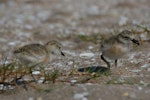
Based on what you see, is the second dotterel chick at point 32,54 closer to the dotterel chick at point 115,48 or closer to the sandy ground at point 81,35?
the sandy ground at point 81,35

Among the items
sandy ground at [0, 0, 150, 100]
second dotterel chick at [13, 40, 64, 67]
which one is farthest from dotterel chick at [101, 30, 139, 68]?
second dotterel chick at [13, 40, 64, 67]

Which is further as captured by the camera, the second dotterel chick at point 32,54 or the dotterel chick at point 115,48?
the dotterel chick at point 115,48

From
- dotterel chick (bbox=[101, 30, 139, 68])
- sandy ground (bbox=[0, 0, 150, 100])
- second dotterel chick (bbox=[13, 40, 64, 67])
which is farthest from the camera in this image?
dotterel chick (bbox=[101, 30, 139, 68])

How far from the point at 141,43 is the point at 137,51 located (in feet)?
0.85

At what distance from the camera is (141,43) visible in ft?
25.8

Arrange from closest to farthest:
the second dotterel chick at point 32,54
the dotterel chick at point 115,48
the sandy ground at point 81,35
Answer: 1. the sandy ground at point 81,35
2. the second dotterel chick at point 32,54
3. the dotterel chick at point 115,48

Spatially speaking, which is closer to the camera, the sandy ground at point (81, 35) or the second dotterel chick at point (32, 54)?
the sandy ground at point (81, 35)

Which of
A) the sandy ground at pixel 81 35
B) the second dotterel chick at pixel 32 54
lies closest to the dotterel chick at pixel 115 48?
the sandy ground at pixel 81 35

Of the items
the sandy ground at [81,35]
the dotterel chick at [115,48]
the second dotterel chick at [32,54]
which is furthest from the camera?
the dotterel chick at [115,48]

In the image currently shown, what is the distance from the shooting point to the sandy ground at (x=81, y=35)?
215 inches

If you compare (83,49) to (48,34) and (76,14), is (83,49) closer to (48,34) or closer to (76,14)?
(48,34)

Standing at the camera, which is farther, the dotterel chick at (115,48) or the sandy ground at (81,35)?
the dotterel chick at (115,48)

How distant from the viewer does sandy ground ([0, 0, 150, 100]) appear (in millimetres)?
5453

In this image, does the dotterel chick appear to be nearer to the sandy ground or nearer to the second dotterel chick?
the sandy ground
